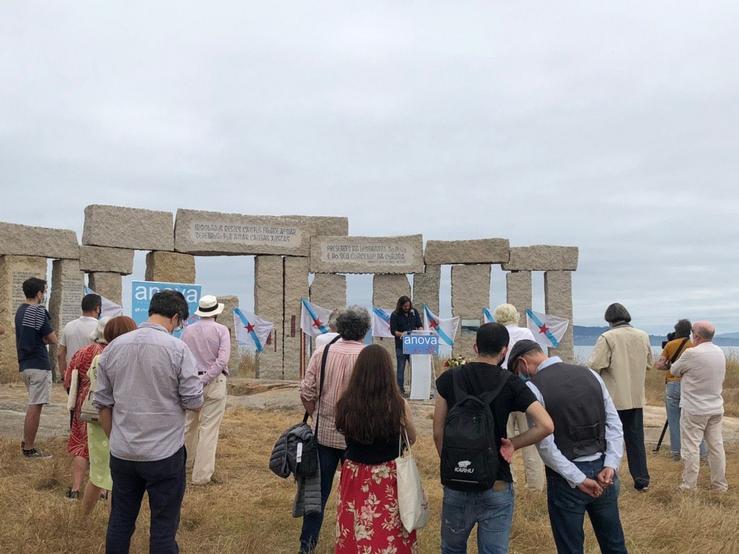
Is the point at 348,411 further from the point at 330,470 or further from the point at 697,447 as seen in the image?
the point at 697,447

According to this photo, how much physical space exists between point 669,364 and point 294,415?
539 centimetres

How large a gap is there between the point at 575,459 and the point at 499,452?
1.67 ft

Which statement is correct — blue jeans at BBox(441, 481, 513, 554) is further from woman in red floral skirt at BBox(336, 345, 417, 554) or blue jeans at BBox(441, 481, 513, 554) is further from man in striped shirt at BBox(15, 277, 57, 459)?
man in striped shirt at BBox(15, 277, 57, 459)

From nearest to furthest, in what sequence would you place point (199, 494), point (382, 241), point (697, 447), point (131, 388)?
point (131, 388), point (199, 494), point (697, 447), point (382, 241)

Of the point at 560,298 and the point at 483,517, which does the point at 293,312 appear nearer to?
the point at 560,298

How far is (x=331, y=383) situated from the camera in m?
4.50

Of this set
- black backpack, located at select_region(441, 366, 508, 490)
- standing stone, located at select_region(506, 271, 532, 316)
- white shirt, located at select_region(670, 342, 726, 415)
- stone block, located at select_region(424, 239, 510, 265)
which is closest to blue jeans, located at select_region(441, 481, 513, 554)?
black backpack, located at select_region(441, 366, 508, 490)

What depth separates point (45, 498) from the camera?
5695 millimetres

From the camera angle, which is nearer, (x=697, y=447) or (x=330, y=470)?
(x=330, y=470)

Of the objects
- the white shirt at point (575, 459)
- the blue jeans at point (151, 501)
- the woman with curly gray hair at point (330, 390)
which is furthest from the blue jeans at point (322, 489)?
the white shirt at point (575, 459)

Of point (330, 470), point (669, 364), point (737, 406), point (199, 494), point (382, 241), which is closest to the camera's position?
point (330, 470)

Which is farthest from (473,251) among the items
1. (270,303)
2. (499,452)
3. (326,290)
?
(499,452)

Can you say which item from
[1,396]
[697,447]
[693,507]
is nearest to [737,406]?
[697,447]

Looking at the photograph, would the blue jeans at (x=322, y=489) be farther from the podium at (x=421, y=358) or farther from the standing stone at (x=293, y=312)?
the standing stone at (x=293, y=312)
